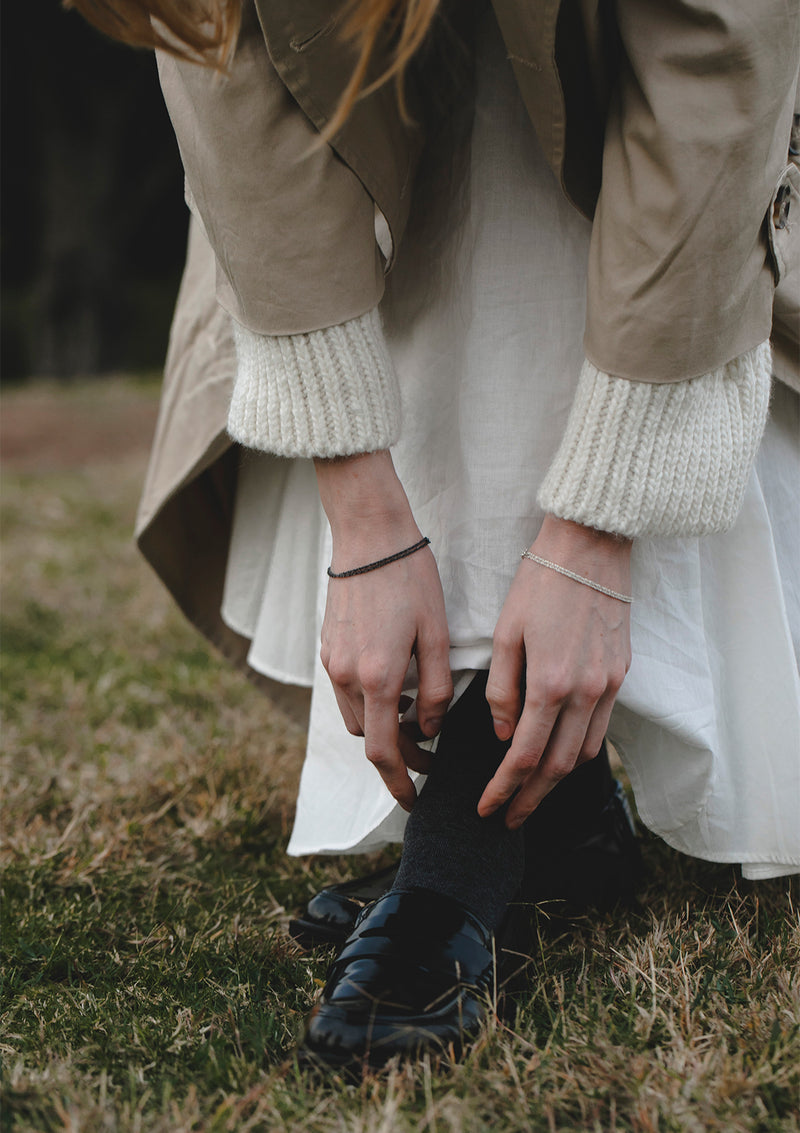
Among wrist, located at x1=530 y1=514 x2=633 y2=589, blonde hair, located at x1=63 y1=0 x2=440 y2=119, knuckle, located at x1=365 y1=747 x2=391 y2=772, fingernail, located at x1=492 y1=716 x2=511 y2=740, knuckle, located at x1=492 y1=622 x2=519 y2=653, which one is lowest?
knuckle, located at x1=365 y1=747 x2=391 y2=772

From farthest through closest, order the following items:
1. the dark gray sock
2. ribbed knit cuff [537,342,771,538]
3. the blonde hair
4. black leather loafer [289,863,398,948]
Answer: black leather loafer [289,863,398,948]
the dark gray sock
ribbed knit cuff [537,342,771,538]
the blonde hair

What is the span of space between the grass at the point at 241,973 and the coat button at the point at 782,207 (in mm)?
742

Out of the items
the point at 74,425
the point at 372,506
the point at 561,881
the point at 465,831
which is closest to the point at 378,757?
the point at 465,831

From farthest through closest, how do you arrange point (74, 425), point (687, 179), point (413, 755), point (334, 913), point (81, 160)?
1. point (81, 160)
2. point (74, 425)
3. point (334, 913)
4. point (413, 755)
5. point (687, 179)

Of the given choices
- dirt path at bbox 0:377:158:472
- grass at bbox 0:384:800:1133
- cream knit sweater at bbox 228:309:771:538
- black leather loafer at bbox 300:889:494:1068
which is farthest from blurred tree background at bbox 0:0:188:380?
black leather loafer at bbox 300:889:494:1068

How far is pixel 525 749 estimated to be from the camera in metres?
0.98

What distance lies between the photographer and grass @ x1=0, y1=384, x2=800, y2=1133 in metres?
0.86

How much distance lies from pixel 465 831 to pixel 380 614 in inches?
10.1

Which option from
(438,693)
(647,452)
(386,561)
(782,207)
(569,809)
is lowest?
(569,809)

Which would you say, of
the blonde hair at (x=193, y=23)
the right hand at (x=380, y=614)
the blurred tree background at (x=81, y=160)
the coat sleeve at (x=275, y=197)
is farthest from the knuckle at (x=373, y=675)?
the blurred tree background at (x=81, y=160)

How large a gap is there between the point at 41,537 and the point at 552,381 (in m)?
2.75

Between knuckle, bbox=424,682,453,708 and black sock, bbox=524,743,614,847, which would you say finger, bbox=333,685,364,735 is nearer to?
knuckle, bbox=424,682,453,708

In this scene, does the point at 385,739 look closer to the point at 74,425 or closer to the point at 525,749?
the point at 525,749

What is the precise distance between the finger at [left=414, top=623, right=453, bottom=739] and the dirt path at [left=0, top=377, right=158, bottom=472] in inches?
173
